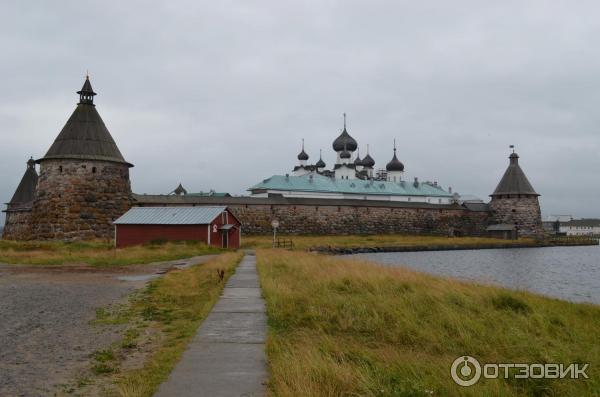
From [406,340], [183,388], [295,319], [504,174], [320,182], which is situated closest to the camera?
[183,388]

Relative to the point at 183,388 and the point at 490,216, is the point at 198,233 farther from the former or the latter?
the point at 490,216

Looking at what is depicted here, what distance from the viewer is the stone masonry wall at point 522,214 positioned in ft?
190

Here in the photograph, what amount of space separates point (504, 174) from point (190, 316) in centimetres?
5795

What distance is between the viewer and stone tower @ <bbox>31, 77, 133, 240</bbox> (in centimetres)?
3284

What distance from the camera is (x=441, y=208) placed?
5631cm

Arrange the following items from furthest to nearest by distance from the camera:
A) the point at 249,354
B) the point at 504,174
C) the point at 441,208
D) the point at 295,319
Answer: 1. the point at 504,174
2. the point at 441,208
3. the point at 295,319
4. the point at 249,354

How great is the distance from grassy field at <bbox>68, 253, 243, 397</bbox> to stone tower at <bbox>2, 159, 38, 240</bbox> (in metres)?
26.4

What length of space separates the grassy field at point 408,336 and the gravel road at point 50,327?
2399 mm

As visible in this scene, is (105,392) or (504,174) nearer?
(105,392)

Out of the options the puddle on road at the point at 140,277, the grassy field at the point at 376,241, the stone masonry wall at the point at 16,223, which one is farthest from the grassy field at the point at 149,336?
the stone masonry wall at the point at 16,223

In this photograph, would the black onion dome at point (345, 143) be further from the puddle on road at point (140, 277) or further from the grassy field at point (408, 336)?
the grassy field at point (408, 336)

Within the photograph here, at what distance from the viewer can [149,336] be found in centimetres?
738

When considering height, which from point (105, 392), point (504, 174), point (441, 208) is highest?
point (504, 174)

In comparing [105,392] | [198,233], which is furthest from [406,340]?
[198,233]
